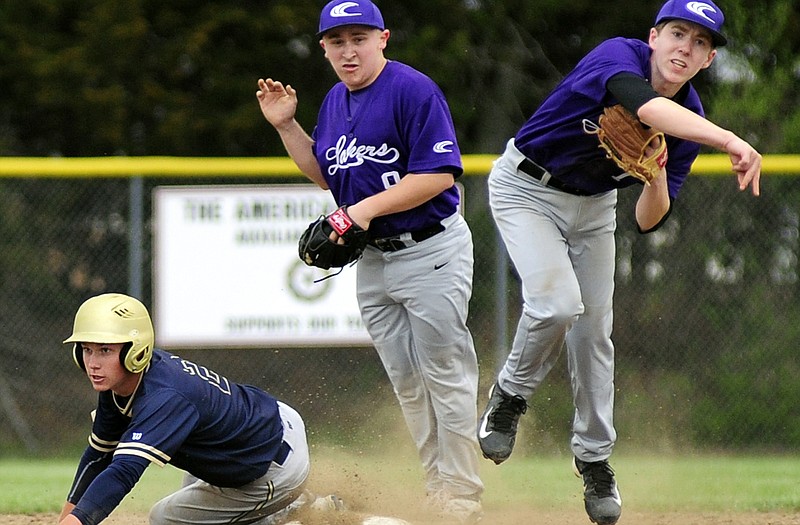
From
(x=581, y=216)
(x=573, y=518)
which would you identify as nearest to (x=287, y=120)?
(x=581, y=216)

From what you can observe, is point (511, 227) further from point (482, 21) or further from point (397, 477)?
point (482, 21)

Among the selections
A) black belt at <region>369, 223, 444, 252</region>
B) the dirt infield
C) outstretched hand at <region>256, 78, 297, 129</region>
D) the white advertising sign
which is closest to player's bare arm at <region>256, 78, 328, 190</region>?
outstretched hand at <region>256, 78, 297, 129</region>

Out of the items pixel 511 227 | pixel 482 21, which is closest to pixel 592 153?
pixel 511 227

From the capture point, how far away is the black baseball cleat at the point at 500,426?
5.29 metres

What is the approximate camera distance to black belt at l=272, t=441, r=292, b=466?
16.3 ft

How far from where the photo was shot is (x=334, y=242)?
5.13 metres

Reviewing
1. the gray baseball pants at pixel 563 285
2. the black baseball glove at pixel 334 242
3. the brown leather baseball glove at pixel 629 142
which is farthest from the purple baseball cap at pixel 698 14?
the black baseball glove at pixel 334 242

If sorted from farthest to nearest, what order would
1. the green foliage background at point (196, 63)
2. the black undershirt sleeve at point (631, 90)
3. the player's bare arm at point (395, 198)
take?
the green foliage background at point (196, 63) < the player's bare arm at point (395, 198) < the black undershirt sleeve at point (631, 90)

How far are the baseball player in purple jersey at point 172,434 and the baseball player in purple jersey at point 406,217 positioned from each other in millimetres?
625

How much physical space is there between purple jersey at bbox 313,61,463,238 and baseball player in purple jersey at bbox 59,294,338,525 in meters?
0.97

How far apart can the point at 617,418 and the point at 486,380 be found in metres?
1.44

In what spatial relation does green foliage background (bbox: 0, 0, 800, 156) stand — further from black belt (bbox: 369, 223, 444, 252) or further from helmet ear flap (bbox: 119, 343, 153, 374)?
helmet ear flap (bbox: 119, 343, 153, 374)

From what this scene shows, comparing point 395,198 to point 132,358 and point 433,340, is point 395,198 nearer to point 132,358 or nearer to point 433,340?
point 433,340

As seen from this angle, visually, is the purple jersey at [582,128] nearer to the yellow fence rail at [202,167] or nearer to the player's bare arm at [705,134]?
the player's bare arm at [705,134]
